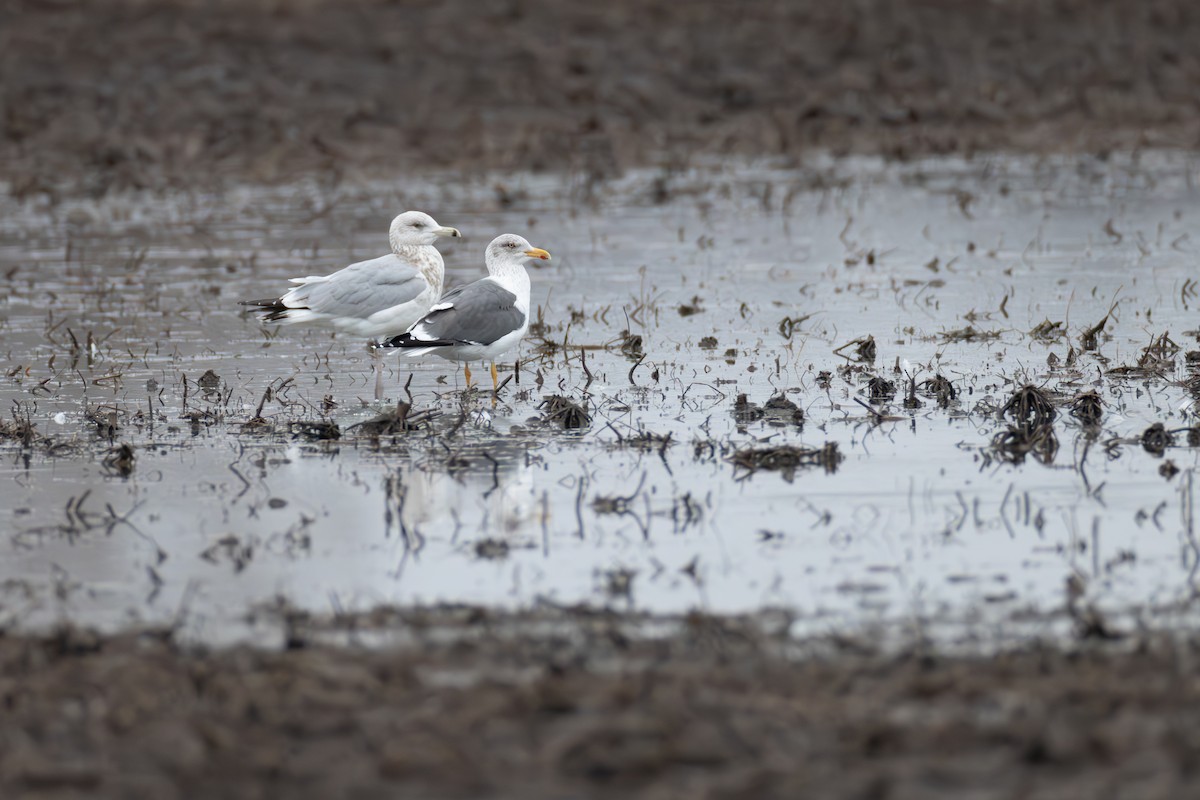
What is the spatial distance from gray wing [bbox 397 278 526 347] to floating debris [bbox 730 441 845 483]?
2326 millimetres

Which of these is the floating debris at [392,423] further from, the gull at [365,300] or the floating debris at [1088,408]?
the floating debris at [1088,408]

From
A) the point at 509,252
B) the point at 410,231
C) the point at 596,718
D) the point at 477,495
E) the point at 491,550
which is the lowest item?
the point at 596,718

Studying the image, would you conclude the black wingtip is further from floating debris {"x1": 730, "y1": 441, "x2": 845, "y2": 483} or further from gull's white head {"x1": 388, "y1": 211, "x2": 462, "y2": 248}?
floating debris {"x1": 730, "y1": 441, "x2": 845, "y2": 483}

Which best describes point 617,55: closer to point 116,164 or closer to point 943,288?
point 116,164

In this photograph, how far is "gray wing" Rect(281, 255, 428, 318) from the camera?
10.8m

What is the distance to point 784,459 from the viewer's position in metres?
8.45

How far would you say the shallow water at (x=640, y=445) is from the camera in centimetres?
667

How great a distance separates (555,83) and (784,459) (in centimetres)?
2231

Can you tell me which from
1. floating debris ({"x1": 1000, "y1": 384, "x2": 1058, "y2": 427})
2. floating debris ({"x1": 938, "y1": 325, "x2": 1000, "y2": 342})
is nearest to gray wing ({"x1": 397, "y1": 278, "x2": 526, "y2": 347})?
floating debris ({"x1": 1000, "y1": 384, "x2": 1058, "y2": 427})

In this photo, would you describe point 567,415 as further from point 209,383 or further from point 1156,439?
point 1156,439

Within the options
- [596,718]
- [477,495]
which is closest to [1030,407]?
[477,495]

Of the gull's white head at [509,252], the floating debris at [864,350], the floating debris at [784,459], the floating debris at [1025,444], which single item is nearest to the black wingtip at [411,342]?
the gull's white head at [509,252]

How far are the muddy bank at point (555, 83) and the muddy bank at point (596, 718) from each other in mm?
17772

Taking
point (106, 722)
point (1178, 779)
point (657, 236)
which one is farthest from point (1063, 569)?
point (657, 236)
